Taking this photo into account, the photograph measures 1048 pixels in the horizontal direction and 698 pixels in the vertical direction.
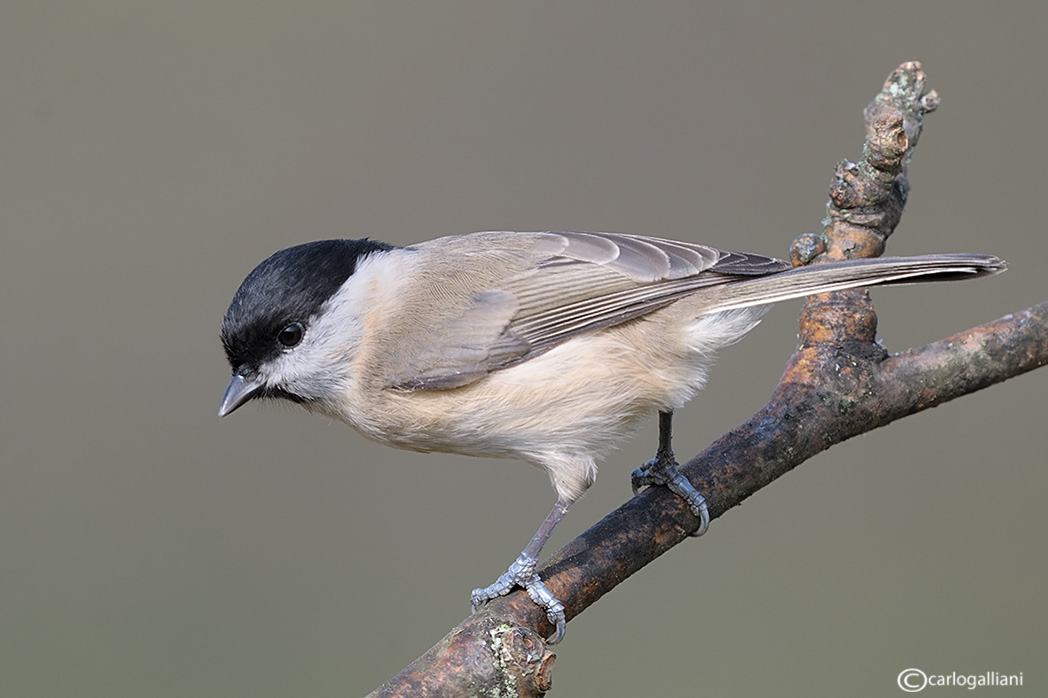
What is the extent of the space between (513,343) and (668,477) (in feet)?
1.35

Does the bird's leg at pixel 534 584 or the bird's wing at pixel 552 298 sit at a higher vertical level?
the bird's wing at pixel 552 298

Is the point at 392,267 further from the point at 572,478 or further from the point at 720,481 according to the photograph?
the point at 720,481

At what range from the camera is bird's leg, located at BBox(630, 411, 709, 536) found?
183 cm

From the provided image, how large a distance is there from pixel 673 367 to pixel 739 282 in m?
0.22

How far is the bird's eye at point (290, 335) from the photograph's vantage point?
6.40ft

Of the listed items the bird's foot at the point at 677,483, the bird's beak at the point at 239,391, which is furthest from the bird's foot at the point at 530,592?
the bird's beak at the point at 239,391

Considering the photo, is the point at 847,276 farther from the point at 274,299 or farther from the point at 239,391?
the point at 239,391

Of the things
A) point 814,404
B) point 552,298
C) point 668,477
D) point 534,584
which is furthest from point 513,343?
point 814,404

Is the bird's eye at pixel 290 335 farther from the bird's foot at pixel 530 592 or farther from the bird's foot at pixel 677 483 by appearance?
the bird's foot at pixel 677 483

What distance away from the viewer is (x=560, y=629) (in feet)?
5.46

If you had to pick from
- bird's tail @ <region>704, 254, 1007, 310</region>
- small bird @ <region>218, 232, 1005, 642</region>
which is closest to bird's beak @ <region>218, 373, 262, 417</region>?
small bird @ <region>218, 232, 1005, 642</region>

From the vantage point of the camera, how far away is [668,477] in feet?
6.18

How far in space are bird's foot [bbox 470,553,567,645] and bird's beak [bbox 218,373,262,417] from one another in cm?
62

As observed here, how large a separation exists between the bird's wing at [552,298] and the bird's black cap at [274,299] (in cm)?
22
